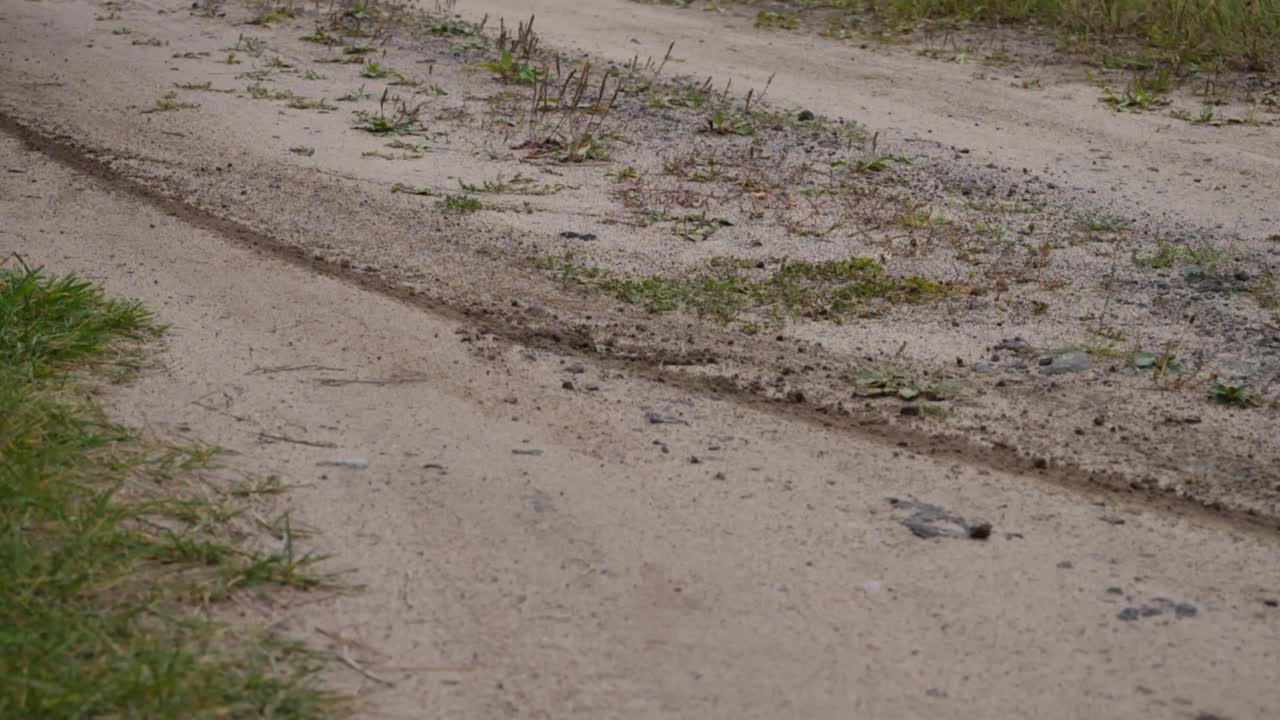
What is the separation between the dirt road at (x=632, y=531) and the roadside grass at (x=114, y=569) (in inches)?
4.6

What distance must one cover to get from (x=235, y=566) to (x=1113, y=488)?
2045 millimetres

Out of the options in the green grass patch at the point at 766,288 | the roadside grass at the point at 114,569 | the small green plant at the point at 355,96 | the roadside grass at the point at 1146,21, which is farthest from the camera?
the roadside grass at the point at 1146,21

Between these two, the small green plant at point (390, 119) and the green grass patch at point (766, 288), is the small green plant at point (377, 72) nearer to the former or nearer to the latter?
the small green plant at point (390, 119)

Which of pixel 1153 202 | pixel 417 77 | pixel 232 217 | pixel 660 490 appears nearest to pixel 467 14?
pixel 417 77

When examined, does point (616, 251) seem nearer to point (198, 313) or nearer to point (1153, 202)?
point (198, 313)

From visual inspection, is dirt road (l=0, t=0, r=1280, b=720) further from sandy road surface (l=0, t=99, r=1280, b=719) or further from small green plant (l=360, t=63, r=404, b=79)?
small green plant (l=360, t=63, r=404, b=79)

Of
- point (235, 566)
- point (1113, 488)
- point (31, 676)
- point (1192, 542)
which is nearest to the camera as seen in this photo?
point (31, 676)

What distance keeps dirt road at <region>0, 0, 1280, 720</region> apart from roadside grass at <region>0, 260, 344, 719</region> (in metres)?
0.12

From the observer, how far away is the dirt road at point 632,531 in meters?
2.75

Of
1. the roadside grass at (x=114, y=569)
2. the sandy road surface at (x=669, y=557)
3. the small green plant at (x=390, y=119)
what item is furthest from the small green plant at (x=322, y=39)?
the roadside grass at (x=114, y=569)

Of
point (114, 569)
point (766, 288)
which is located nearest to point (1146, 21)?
point (766, 288)

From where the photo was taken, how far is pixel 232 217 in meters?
5.60

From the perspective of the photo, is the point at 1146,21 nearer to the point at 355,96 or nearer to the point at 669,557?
the point at 355,96

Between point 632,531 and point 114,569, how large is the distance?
1086mm
